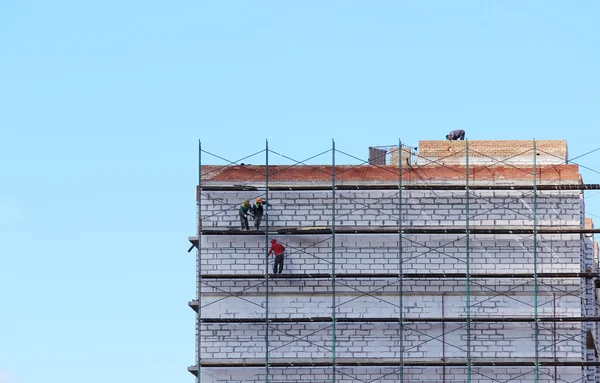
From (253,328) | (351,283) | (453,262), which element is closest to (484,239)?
(453,262)

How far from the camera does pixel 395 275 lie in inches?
2045

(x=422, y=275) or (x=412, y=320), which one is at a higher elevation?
(x=422, y=275)

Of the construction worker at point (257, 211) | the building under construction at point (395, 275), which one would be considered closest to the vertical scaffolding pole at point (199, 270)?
the building under construction at point (395, 275)

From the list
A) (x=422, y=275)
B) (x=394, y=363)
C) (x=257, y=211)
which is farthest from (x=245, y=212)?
(x=394, y=363)

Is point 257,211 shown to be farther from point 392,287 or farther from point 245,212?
point 392,287

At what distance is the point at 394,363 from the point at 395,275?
2.81 m

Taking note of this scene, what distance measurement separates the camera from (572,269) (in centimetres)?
5231

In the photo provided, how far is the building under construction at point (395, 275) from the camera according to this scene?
5172cm

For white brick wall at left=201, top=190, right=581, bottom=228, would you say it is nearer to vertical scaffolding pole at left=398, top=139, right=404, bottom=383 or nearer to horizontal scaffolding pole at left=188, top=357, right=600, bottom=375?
vertical scaffolding pole at left=398, top=139, right=404, bottom=383

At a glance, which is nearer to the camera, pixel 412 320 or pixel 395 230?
pixel 412 320

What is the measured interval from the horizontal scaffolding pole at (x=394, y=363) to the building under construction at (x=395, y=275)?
45 mm

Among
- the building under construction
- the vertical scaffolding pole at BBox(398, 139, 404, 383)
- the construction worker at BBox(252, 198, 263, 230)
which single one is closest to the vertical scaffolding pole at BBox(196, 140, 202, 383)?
the building under construction

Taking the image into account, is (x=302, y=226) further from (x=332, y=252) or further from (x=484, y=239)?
(x=484, y=239)

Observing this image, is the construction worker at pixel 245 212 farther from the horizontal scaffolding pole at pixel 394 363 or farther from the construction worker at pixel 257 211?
the horizontal scaffolding pole at pixel 394 363
